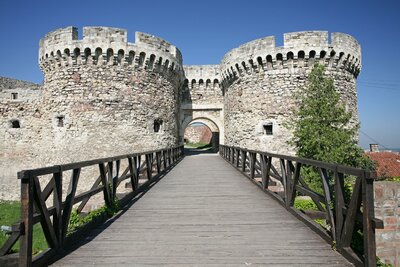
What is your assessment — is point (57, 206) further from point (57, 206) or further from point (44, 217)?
point (44, 217)

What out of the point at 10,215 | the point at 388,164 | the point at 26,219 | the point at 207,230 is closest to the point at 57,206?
the point at 26,219

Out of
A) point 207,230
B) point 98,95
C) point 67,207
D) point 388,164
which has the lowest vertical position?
point 388,164

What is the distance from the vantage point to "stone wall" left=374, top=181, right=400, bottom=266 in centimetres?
485

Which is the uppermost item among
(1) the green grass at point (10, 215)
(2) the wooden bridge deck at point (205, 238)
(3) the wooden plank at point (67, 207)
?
(3) the wooden plank at point (67, 207)

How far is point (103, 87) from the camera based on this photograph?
11.7 m

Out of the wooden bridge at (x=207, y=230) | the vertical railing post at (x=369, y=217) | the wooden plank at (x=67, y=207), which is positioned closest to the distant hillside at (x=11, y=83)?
the wooden plank at (x=67, y=207)

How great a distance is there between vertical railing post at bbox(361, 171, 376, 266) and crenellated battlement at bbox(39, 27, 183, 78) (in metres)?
11.1

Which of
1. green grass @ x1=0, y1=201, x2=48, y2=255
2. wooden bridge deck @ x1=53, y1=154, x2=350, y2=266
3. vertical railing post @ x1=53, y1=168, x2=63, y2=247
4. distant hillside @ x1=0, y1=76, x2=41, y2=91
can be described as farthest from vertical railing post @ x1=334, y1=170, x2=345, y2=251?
distant hillside @ x1=0, y1=76, x2=41, y2=91

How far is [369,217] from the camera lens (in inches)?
92.4

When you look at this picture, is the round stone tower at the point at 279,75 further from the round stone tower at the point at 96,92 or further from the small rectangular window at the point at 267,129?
the round stone tower at the point at 96,92

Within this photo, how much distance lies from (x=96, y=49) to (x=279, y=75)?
8.12 meters

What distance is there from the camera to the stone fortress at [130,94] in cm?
1166

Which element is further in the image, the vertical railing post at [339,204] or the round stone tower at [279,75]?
the round stone tower at [279,75]

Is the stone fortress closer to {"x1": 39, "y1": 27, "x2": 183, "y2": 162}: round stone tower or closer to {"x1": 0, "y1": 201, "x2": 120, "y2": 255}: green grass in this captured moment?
{"x1": 39, "y1": 27, "x2": 183, "y2": 162}: round stone tower
